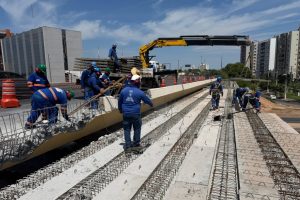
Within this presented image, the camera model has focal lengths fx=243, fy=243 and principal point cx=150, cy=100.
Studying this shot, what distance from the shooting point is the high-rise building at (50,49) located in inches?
1810

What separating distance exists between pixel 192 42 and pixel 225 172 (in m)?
13.6

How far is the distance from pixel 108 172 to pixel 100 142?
5.45 ft

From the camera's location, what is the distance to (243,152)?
5180mm

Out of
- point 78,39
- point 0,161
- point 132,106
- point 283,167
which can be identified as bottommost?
point 283,167

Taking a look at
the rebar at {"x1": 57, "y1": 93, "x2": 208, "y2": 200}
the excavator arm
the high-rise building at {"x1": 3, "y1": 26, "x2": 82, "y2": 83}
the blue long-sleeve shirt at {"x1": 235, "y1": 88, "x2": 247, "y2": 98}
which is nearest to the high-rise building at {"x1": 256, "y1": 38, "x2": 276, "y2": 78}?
the high-rise building at {"x1": 3, "y1": 26, "x2": 82, "y2": 83}

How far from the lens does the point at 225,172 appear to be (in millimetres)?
4238

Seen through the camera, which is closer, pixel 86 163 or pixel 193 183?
pixel 193 183

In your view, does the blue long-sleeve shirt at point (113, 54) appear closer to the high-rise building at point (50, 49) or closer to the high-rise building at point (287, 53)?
the high-rise building at point (50, 49)

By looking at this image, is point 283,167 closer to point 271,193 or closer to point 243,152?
point 243,152

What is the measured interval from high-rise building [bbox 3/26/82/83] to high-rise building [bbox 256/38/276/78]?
93.1m

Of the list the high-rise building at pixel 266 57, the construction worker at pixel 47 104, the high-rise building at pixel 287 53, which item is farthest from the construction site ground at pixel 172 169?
the high-rise building at pixel 266 57

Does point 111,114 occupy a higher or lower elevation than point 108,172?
higher

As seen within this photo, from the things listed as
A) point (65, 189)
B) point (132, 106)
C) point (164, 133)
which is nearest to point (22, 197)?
point (65, 189)

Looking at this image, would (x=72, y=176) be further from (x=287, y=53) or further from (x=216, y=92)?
(x=287, y=53)
